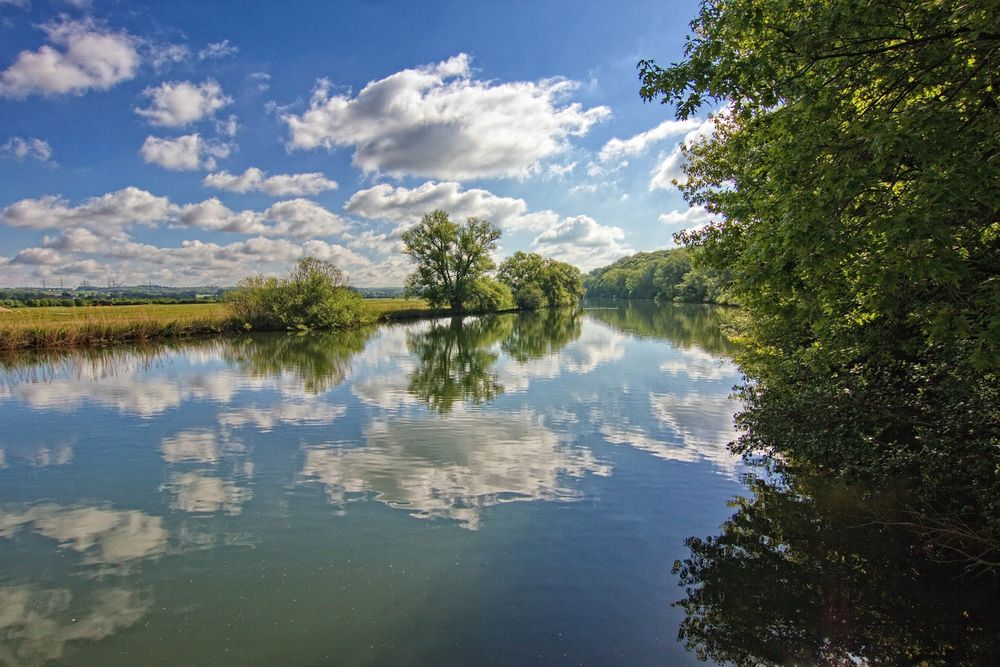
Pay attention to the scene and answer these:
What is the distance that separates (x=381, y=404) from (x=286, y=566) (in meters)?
9.61

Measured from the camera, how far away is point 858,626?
531cm

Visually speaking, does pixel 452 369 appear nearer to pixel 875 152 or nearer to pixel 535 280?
pixel 875 152

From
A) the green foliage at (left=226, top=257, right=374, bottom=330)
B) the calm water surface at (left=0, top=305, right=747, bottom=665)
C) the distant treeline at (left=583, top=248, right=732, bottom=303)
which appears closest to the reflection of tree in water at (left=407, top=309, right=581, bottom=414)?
the calm water surface at (left=0, top=305, right=747, bottom=665)

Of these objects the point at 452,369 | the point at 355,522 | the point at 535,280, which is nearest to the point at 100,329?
the point at 452,369

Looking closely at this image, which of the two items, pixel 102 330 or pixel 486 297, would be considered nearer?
pixel 102 330

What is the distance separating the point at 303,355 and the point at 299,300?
1859 centimetres

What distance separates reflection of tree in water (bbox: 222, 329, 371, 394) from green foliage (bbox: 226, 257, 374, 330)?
3.19m

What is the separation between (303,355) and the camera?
29.3m

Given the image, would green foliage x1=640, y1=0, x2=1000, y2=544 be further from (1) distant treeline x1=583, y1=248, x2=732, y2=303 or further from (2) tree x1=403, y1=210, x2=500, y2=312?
(2) tree x1=403, y1=210, x2=500, y2=312

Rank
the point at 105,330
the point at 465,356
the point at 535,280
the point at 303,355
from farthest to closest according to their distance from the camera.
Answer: the point at 535,280 < the point at 105,330 < the point at 303,355 < the point at 465,356

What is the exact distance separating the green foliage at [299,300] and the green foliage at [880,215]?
4359 centimetres

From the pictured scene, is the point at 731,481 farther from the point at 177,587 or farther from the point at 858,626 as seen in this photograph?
the point at 177,587

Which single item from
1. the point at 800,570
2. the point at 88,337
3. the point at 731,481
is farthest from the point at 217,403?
the point at 88,337

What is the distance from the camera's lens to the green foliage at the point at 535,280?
89000mm
